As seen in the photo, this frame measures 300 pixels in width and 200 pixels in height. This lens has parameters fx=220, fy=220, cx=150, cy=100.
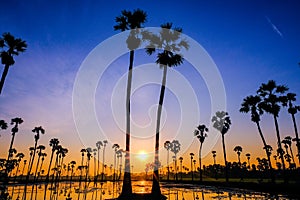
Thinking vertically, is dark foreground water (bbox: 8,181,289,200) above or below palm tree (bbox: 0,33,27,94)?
below

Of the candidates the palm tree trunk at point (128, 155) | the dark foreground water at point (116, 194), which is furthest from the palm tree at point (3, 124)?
the palm tree trunk at point (128, 155)

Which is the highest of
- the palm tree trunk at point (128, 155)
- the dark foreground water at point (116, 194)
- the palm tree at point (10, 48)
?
the palm tree at point (10, 48)

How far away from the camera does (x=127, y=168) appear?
1898cm

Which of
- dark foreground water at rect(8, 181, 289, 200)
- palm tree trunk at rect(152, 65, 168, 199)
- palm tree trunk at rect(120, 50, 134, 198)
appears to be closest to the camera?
palm tree trunk at rect(120, 50, 134, 198)

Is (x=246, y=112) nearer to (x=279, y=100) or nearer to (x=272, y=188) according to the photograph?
(x=279, y=100)

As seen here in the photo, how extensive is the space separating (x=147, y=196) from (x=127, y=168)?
2962 mm

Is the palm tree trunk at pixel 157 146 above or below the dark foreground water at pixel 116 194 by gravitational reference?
above

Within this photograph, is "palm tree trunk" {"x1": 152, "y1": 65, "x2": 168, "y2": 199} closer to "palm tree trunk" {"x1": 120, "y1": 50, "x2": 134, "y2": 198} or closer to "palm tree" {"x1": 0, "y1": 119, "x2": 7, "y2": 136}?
"palm tree trunk" {"x1": 120, "y1": 50, "x2": 134, "y2": 198}

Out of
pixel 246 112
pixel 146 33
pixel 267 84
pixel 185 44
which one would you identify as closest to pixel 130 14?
pixel 146 33

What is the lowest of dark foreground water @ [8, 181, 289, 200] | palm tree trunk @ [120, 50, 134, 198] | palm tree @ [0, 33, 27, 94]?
dark foreground water @ [8, 181, 289, 200]

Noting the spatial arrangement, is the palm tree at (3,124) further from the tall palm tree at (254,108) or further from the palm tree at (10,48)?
the tall palm tree at (254,108)

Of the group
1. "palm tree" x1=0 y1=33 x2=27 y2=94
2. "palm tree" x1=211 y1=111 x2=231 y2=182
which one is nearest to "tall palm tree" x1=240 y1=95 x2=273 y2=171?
"palm tree" x1=211 y1=111 x2=231 y2=182

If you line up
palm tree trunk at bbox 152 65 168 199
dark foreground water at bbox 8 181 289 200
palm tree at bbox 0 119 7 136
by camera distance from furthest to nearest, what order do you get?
palm tree at bbox 0 119 7 136, dark foreground water at bbox 8 181 289 200, palm tree trunk at bbox 152 65 168 199

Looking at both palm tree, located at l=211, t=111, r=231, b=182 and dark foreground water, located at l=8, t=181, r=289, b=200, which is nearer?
dark foreground water, located at l=8, t=181, r=289, b=200
